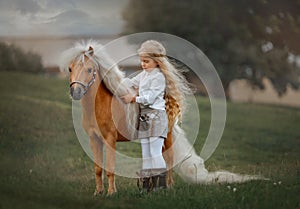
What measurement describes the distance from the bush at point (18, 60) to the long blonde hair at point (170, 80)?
164 centimetres

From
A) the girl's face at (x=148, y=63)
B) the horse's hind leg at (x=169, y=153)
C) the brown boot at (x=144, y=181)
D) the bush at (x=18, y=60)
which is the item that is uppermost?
the bush at (x=18, y=60)

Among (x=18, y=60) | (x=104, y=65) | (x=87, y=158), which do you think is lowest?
(x=87, y=158)

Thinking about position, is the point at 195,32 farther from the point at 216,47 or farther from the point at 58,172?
the point at 58,172

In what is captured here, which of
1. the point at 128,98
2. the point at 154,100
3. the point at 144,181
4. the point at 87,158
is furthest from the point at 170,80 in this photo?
the point at 87,158

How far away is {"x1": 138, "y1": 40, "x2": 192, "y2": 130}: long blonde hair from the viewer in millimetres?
4297

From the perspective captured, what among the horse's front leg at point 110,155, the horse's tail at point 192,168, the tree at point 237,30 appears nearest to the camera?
the horse's front leg at point 110,155

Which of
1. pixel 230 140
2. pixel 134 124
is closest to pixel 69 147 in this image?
pixel 134 124

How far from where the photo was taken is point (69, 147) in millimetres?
5402

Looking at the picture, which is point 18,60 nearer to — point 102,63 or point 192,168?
point 102,63

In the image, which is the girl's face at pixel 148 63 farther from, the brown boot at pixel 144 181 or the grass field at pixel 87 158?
the grass field at pixel 87 158

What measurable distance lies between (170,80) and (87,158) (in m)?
1.36

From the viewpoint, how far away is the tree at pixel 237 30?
5801 mm

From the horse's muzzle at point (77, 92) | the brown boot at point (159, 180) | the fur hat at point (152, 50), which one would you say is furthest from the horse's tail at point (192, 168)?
the horse's muzzle at point (77, 92)

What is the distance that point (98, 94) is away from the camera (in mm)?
4223
